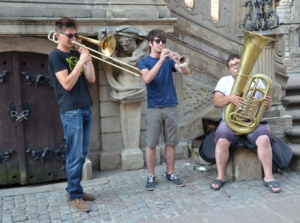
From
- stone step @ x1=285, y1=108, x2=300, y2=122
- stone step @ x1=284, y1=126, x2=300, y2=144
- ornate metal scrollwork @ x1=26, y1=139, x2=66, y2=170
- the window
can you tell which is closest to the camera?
ornate metal scrollwork @ x1=26, y1=139, x2=66, y2=170

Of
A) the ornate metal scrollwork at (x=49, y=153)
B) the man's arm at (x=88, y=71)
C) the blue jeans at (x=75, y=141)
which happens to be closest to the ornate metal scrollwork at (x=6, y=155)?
the ornate metal scrollwork at (x=49, y=153)

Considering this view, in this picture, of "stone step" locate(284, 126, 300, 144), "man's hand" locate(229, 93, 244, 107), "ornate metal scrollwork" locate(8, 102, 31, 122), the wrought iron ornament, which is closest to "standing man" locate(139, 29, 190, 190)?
"man's hand" locate(229, 93, 244, 107)

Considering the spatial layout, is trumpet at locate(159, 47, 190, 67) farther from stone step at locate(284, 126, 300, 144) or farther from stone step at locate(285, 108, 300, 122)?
stone step at locate(285, 108, 300, 122)

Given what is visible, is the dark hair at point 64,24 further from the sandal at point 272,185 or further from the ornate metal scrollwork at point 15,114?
the sandal at point 272,185

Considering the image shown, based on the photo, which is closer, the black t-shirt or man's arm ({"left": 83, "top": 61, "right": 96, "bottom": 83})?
the black t-shirt

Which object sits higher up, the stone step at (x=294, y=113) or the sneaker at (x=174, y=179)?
the stone step at (x=294, y=113)

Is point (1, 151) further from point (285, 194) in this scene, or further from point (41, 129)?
point (285, 194)

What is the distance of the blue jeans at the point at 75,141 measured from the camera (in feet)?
13.6

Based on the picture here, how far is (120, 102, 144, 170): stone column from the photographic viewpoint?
5.59 m

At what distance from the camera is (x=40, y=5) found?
501 cm

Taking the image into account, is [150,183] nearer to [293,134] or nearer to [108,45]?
[108,45]

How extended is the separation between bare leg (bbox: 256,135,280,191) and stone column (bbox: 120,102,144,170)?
1612mm

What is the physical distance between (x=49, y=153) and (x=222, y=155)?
210 cm

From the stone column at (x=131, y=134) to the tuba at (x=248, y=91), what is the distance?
134 centimetres
